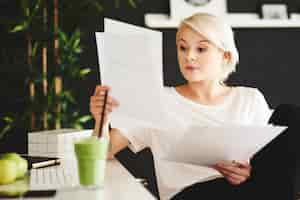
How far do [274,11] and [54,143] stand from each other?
2.01 meters

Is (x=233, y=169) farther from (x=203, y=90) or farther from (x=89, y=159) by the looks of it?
(x=89, y=159)

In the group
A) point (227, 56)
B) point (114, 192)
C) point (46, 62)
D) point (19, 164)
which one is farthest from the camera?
point (46, 62)

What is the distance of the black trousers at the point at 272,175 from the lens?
5.91ft

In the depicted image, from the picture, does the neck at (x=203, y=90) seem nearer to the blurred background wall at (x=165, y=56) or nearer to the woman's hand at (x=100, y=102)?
the woman's hand at (x=100, y=102)

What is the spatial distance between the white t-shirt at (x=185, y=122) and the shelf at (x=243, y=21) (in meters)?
1.27

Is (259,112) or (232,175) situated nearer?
(232,175)

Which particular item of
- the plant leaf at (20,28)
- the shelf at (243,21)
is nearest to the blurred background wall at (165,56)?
the shelf at (243,21)

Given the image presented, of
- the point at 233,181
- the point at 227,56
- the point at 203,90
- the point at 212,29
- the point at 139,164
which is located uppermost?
the point at 212,29

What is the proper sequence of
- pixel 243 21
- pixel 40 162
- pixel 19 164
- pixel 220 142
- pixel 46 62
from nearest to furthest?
pixel 19 164
pixel 220 142
pixel 40 162
pixel 46 62
pixel 243 21

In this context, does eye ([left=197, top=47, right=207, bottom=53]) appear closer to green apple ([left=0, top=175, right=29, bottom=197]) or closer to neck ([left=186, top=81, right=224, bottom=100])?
neck ([left=186, top=81, right=224, bottom=100])

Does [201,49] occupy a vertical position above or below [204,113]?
above

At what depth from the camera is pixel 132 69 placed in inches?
66.8

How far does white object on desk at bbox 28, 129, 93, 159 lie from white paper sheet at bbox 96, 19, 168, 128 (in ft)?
1.36

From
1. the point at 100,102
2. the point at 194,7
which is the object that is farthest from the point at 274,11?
the point at 100,102
